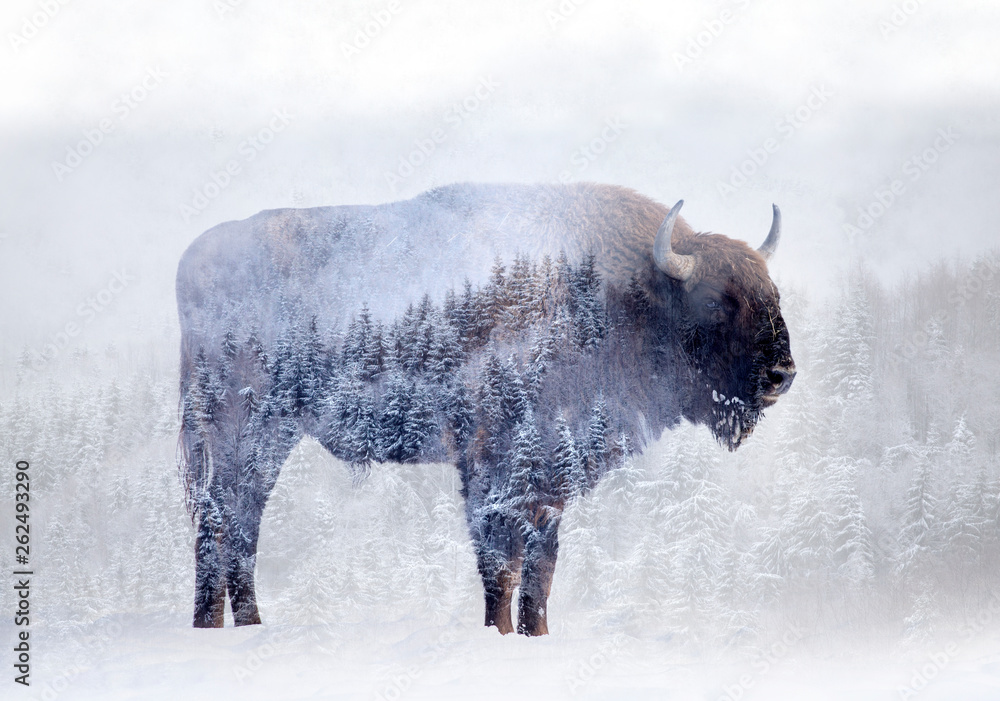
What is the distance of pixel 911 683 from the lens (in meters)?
2.79

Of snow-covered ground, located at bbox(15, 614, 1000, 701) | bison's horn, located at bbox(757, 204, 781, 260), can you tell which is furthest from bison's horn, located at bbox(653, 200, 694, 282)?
snow-covered ground, located at bbox(15, 614, 1000, 701)

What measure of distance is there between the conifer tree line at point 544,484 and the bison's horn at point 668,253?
27cm

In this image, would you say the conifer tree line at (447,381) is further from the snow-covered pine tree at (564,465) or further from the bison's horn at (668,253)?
the bison's horn at (668,253)

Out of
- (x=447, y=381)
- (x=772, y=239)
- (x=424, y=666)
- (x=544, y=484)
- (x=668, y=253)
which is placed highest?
(x=772, y=239)

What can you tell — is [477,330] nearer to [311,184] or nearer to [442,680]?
[311,184]

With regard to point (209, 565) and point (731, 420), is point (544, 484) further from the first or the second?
point (209, 565)

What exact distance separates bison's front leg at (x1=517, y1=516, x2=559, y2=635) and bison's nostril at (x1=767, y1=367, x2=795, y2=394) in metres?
0.98

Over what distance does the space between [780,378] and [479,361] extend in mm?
1161

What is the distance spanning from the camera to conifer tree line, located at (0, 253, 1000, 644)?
2.70 metres

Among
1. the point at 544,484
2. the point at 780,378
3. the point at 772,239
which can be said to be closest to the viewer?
the point at 544,484

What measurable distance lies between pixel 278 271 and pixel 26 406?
1095 millimetres

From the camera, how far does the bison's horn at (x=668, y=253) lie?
2.68m

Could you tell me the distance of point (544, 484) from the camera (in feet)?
8.77

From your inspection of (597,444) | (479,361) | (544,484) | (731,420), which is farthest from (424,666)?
(731,420)
